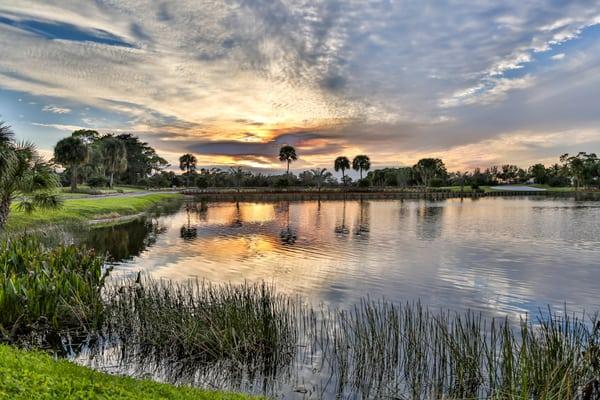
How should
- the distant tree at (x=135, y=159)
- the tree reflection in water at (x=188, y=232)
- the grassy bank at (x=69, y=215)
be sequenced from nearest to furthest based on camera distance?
the grassy bank at (x=69, y=215), the tree reflection in water at (x=188, y=232), the distant tree at (x=135, y=159)

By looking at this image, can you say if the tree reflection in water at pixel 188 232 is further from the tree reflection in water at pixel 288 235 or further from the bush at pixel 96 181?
the bush at pixel 96 181

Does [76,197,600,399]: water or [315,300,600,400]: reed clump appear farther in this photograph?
[76,197,600,399]: water

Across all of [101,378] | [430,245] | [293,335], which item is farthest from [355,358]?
[430,245]

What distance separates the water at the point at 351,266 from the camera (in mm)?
9906

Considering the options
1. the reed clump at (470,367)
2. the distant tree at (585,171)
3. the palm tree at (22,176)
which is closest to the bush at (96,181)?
the palm tree at (22,176)

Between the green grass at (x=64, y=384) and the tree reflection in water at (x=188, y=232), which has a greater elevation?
the green grass at (x=64, y=384)

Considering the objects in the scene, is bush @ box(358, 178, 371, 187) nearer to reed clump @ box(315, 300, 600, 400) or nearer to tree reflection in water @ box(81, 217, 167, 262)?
tree reflection in water @ box(81, 217, 167, 262)

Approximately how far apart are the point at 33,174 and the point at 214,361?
639 inches

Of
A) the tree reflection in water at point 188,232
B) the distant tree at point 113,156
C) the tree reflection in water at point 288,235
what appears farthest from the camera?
the distant tree at point 113,156

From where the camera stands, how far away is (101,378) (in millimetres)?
7590

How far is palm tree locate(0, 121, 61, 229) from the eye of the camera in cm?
1861

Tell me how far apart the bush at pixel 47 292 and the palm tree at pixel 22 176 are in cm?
681

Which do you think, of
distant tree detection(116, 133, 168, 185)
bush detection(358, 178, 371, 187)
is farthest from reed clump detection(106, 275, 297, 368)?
bush detection(358, 178, 371, 187)

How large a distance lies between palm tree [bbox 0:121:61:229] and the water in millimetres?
5789
